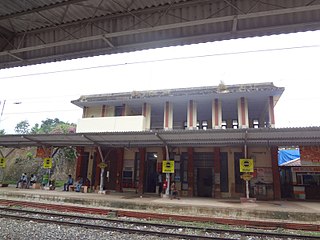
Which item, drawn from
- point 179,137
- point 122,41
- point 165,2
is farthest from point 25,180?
point 165,2

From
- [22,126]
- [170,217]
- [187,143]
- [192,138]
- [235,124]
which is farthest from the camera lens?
[22,126]

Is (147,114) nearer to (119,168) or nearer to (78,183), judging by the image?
(119,168)

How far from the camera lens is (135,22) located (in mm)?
5527

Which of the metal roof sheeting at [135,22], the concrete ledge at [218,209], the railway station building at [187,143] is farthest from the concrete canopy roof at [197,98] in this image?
the metal roof sheeting at [135,22]

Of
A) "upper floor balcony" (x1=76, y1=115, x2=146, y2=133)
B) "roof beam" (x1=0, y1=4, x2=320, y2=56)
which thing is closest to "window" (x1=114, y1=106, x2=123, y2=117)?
"upper floor balcony" (x1=76, y1=115, x2=146, y2=133)

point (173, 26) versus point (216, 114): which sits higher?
point (216, 114)

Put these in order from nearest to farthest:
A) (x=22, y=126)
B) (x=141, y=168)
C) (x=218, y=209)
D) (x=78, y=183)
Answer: (x=218, y=209) < (x=141, y=168) < (x=78, y=183) < (x=22, y=126)

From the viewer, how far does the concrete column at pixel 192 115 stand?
17.7 metres

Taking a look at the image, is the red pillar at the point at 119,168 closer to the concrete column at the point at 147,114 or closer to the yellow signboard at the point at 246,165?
the concrete column at the point at 147,114

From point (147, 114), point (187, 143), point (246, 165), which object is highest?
point (147, 114)

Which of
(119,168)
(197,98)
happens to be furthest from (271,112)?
(119,168)

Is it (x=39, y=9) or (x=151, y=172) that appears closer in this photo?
(x=39, y=9)

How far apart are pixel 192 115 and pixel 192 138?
153 inches

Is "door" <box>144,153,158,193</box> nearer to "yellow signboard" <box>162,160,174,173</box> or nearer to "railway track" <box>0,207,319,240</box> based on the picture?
"yellow signboard" <box>162,160,174,173</box>
